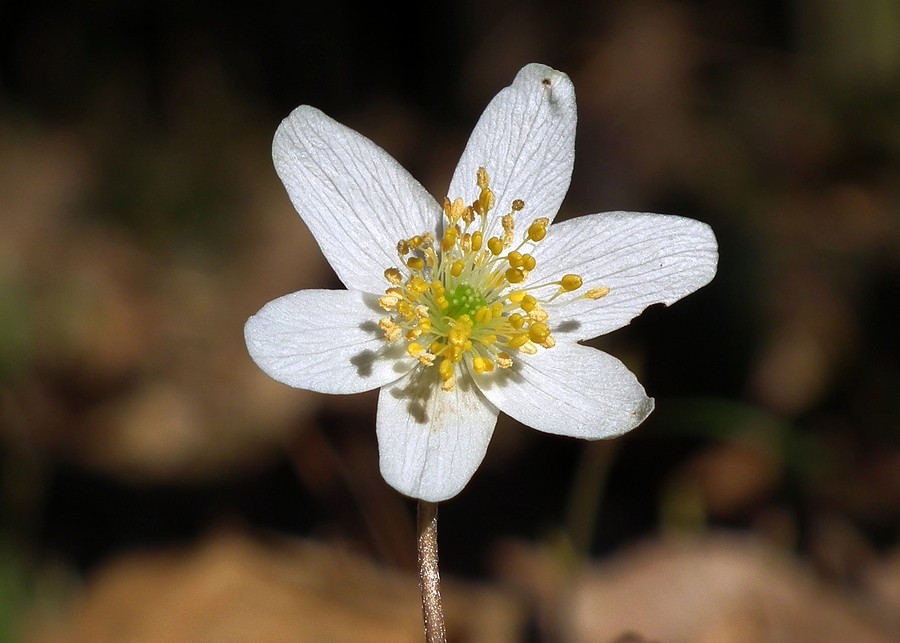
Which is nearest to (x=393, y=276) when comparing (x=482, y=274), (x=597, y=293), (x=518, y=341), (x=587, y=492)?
(x=482, y=274)

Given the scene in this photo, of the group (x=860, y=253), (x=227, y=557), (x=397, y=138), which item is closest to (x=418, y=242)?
(x=227, y=557)

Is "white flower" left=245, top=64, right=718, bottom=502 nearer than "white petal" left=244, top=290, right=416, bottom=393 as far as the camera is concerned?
No

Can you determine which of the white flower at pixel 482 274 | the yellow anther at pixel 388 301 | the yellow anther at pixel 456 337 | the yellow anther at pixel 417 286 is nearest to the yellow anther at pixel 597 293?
the white flower at pixel 482 274

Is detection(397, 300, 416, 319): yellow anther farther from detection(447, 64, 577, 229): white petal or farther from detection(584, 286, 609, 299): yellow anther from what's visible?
detection(584, 286, 609, 299): yellow anther

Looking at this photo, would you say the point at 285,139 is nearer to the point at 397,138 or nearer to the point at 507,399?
the point at 507,399

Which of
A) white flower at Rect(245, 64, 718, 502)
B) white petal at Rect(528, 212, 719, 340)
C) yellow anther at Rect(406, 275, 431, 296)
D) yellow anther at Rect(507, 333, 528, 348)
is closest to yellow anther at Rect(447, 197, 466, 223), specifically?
white flower at Rect(245, 64, 718, 502)
